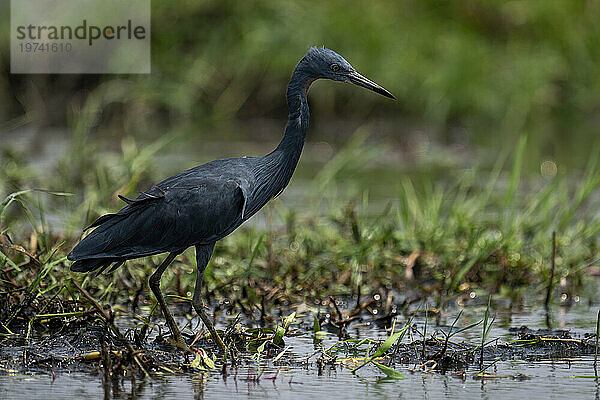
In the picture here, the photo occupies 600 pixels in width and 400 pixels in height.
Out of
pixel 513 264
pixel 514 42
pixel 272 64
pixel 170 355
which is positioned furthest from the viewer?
pixel 514 42

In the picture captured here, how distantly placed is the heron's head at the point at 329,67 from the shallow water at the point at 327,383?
51.3 inches

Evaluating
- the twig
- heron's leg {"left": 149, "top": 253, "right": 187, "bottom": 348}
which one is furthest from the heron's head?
the twig

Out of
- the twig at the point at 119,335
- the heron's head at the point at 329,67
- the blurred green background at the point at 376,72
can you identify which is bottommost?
the twig at the point at 119,335

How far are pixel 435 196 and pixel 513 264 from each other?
1.02 metres

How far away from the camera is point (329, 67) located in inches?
211

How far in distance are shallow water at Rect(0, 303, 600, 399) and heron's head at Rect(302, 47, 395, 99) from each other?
51.3 inches

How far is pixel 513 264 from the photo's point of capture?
22.5 feet

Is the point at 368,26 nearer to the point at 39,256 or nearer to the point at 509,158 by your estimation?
the point at 509,158

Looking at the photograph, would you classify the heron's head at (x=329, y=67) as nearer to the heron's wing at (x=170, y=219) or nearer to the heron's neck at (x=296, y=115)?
the heron's neck at (x=296, y=115)

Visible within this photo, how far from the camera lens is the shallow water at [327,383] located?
4.41m

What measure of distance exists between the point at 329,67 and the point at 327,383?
5.07 feet

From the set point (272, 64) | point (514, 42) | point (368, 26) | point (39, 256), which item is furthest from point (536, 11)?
point (39, 256)

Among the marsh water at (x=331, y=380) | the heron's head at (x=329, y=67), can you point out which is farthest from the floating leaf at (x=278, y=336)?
the heron's head at (x=329, y=67)

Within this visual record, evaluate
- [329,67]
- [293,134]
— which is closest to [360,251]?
[293,134]
